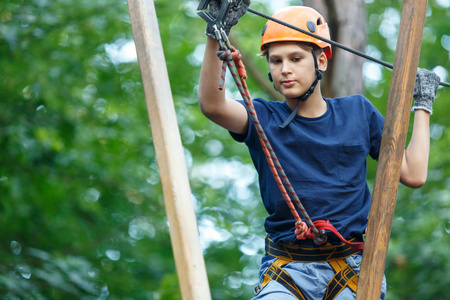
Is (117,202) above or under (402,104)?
under

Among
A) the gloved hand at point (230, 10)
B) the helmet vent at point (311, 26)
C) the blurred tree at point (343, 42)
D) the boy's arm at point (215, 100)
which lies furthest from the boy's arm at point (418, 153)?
the blurred tree at point (343, 42)

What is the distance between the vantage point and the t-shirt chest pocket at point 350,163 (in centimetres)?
243

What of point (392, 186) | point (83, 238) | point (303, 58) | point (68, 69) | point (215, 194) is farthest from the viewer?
point (215, 194)

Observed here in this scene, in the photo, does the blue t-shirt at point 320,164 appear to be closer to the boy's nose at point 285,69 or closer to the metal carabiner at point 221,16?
the boy's nose at point 285,69

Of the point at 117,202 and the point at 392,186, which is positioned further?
the point at 117,202

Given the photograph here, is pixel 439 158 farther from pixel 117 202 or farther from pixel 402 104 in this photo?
pixel 402 104

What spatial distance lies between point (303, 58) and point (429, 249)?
178 inches

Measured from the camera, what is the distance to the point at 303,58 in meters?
2.47

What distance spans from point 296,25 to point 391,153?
72 cm

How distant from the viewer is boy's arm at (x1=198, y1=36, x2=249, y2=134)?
86.2 inches

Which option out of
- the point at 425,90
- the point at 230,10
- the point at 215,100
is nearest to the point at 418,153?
the point at 425,90

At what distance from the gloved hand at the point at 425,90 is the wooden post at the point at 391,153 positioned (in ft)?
1.07

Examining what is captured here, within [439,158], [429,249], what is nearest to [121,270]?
[429,249]

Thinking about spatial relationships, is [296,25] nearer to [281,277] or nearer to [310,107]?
[310,107]
